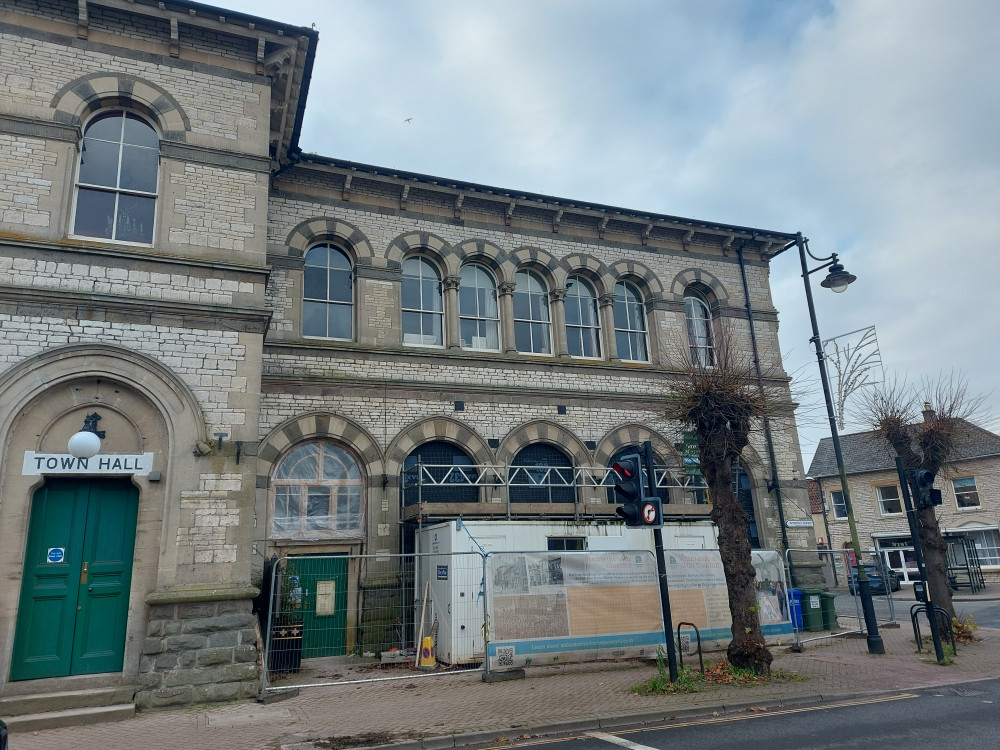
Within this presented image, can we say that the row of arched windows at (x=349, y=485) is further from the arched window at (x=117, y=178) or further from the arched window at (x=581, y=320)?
the arched window at (x=117, y=178)

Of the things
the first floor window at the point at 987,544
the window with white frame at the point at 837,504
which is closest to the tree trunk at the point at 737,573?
A: the first floor window at the point at 987,544

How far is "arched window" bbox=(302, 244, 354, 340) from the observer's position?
15.4 meters

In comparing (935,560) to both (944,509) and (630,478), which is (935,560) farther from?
(944,509)

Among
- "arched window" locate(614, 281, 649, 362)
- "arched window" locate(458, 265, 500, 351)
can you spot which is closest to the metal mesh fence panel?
"arched window" locate(458, 265, 500, 351)

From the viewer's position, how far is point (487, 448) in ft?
51.5

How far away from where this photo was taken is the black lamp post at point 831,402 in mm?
12773

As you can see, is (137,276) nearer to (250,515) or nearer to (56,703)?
(250,515)

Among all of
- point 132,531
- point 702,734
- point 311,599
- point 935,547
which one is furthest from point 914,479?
point 132,531

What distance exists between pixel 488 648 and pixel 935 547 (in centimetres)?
1060

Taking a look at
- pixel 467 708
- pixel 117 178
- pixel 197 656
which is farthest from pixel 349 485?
pixel 117 178

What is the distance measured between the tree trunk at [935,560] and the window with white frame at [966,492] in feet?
72.8

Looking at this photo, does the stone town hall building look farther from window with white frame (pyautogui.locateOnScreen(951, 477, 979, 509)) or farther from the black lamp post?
window with white frame (pyautogui.locateOnScreen(951, 477, 979, 509))

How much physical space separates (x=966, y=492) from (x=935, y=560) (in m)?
22.9

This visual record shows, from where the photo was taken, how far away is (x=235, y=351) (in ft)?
35.7
